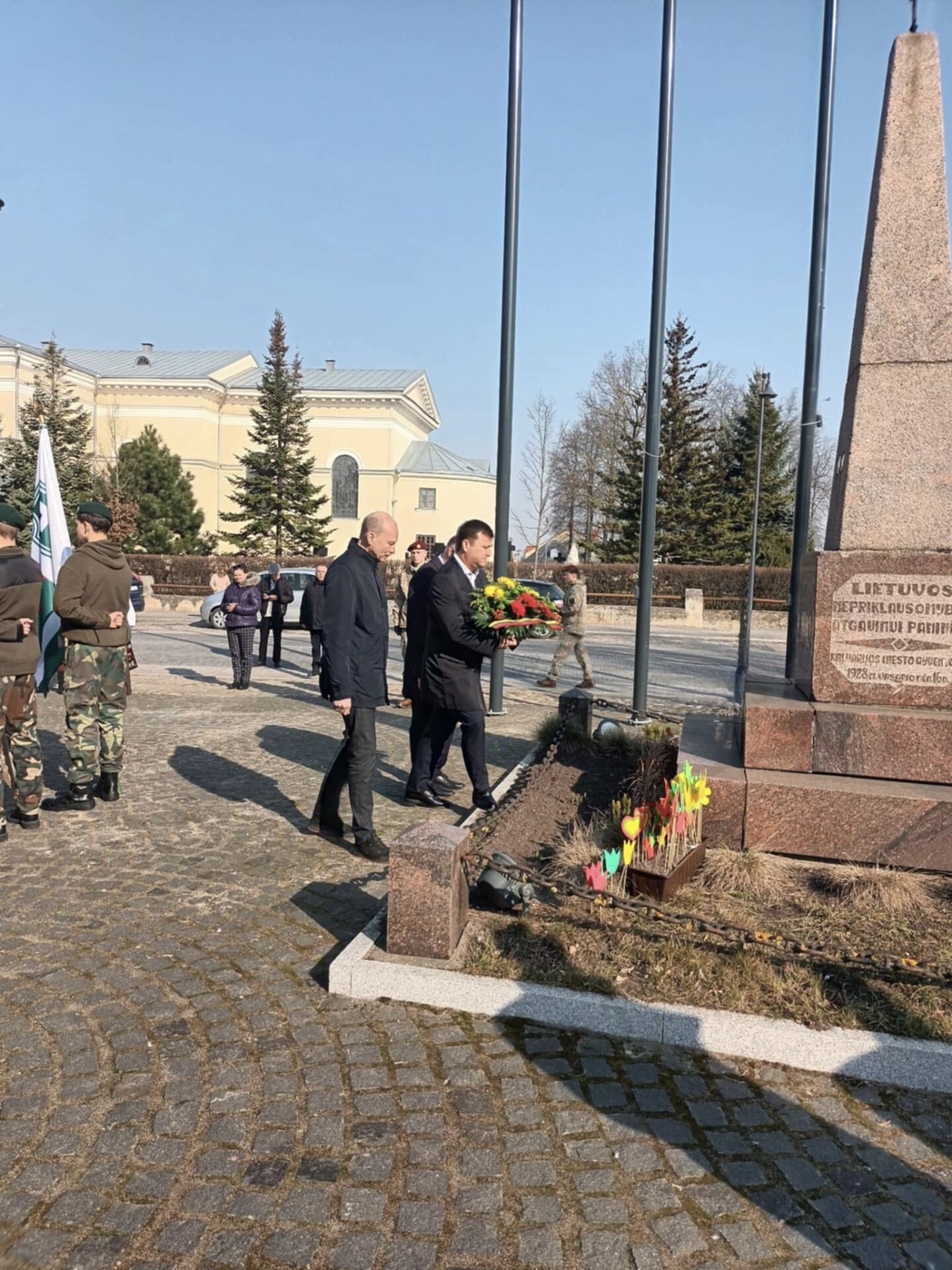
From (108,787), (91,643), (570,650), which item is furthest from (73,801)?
(570,650)

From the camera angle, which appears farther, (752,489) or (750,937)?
(752,489)

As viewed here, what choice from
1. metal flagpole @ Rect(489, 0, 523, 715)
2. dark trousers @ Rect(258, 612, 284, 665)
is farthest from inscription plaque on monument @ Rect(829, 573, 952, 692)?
dark trousers @ Rect(258, 612, 284, 665)

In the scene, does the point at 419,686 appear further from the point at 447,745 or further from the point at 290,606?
the point at 290,606

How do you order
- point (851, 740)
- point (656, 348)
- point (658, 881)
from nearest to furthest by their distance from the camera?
point (658, 881) → point (851, 740) → point (656, 348)

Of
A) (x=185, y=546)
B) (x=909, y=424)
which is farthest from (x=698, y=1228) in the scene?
(x=185, y=546)

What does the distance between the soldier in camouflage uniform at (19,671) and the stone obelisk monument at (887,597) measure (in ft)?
14.2

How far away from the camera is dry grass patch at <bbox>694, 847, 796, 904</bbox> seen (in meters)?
4.86

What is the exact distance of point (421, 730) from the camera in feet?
23.6

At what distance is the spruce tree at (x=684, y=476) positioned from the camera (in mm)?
41875

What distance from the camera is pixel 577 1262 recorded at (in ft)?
8.14

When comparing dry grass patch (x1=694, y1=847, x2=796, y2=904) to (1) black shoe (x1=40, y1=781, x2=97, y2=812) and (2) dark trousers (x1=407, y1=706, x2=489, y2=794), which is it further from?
(1) black shoe (x1=40, y1=781, x2=97, y2=812)

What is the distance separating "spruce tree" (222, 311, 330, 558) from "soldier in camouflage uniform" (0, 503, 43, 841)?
3976 cm

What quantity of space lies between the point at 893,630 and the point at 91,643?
5.30m

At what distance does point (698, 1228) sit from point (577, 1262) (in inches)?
14.8
